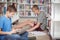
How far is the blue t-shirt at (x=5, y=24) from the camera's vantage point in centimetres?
139

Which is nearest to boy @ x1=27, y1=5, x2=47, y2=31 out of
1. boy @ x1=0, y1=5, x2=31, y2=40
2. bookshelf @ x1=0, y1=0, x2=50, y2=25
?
bookshelf @ x1=0, y1=0, x2=50, y2=25

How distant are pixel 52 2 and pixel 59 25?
0.26 m

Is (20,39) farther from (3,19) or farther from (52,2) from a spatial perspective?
(52,2)

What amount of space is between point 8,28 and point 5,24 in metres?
0.05

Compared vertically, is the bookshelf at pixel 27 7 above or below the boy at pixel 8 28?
above

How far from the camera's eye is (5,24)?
1404mm

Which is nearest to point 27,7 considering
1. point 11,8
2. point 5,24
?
point 11,8

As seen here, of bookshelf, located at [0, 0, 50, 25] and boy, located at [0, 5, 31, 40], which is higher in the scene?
A: bookshelf, located at [0, 0, 50, 25]

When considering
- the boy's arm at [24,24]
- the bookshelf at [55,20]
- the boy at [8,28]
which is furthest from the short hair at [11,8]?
the bookshelf at [55,20]

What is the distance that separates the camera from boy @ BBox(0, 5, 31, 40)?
1.39m

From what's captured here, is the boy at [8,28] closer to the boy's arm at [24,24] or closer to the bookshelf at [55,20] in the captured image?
the boy's arm at [24,24]

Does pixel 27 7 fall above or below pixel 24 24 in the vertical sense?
above

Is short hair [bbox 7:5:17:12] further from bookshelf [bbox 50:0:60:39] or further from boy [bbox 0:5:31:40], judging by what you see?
bookshelf [bbox 50:0:60:39]

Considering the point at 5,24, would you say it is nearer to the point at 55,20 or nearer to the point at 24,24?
the point at 24,24
